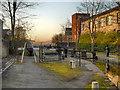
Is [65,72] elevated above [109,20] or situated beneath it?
situated beneath

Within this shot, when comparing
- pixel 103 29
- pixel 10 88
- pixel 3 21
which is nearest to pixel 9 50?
pixel 3 21

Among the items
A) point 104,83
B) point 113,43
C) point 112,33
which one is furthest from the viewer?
point 112,33

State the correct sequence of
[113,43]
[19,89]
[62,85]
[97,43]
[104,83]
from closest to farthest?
[19,89] < [62,85] < [104,83] < [113,43] < [97,43]

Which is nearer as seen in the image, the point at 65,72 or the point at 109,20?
the point at 65,72

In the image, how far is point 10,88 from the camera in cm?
656

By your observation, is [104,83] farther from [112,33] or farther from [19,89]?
[112,33]

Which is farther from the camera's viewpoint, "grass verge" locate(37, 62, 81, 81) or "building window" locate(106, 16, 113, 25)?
"building window" locate(106, 16, 113, 25)

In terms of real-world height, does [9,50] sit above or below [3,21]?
below

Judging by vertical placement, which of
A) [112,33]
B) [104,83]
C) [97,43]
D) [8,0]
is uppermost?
[8,0]

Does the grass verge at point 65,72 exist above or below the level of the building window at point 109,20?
below

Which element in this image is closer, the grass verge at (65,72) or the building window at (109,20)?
the grass verge at (65,72)

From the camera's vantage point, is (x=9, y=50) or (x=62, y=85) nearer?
(x=62, y=85)

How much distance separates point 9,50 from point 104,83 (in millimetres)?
17539

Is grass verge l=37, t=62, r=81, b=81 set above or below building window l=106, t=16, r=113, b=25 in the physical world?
below
